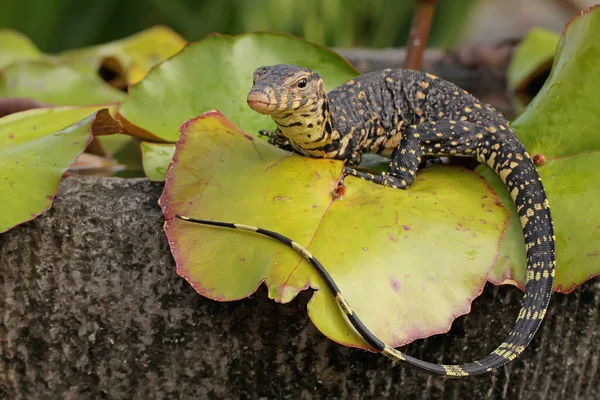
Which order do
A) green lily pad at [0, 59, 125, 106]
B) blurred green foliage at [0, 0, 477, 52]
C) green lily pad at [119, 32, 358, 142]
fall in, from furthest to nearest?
blurred green foliage at [0, 0, 477, 52], green lily pad at [0, 59, 125, 106], green lily pad at [119, 32, 358, 142]

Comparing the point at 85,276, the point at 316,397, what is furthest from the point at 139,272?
the point at 316,397

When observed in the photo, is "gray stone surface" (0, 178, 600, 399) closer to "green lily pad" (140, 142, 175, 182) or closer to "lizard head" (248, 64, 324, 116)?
"green lily pad" (140, 142, 175, 182)

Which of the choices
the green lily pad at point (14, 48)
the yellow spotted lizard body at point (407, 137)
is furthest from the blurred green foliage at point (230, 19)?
the yellow spotted lizard body at point (407, 137)

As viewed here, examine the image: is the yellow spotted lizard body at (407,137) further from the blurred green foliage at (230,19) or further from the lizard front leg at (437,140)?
the blurred green foliage at (230,19)

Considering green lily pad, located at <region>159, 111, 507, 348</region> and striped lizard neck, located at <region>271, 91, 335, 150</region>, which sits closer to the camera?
green lily pad, located at <region>159, 111, 507, 348</region>

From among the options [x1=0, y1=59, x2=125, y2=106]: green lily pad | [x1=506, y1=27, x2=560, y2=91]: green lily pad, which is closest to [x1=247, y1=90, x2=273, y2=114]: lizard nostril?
[x1=0, y1=59, x2=125, y2=106]: green lily pad

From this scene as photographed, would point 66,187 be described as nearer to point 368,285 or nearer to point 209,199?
point 209,199

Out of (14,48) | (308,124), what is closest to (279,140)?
(308,124)
